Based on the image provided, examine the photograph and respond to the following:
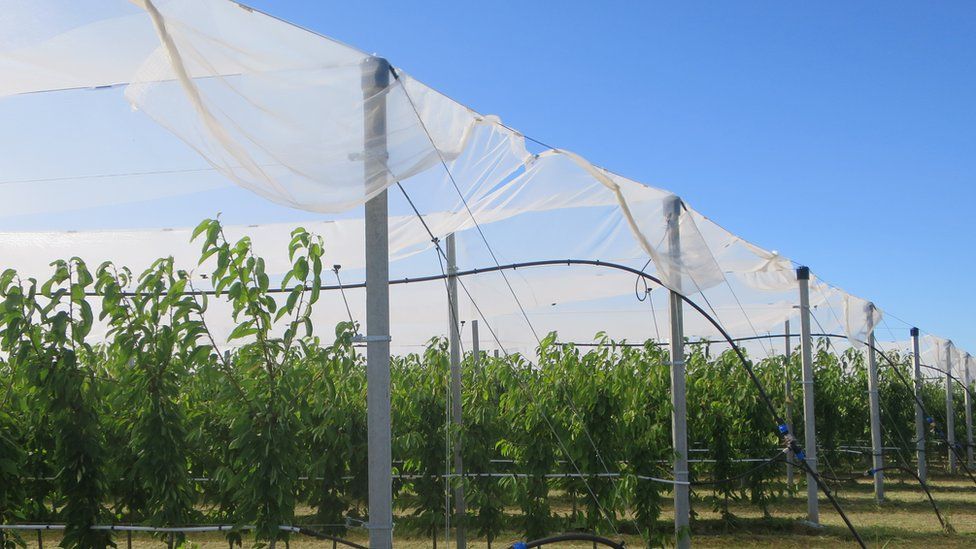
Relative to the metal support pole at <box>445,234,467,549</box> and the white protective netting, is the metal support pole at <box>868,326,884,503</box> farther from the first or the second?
the metal support pole at <box>445,234,467,549</box>

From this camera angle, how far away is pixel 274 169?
326 centimetres

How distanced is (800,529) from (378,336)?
7.18 metres

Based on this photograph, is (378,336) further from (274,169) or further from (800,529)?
(800,529)

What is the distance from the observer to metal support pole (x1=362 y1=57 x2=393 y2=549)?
11.3ft

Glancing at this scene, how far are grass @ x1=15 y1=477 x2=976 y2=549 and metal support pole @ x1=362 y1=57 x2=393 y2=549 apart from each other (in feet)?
13.5

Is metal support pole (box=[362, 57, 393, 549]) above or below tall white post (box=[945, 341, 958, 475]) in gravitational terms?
above

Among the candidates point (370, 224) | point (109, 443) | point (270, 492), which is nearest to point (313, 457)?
point (109, 443)

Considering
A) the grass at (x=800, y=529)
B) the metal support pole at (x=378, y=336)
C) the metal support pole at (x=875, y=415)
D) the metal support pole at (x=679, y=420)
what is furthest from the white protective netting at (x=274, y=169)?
the metal support pole at (x=875, y=415)

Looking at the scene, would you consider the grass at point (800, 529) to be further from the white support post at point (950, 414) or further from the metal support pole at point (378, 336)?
the white support post at point (950, 414)

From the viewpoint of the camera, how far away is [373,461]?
345 centimetres

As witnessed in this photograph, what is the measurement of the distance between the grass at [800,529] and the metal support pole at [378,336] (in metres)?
4.11

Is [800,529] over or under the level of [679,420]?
under

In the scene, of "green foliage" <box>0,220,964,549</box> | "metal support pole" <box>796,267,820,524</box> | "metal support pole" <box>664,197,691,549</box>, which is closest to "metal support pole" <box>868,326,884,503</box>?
"green foliage" <box>0,220,964,549</box>

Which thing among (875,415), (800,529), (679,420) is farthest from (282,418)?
(875,415)
